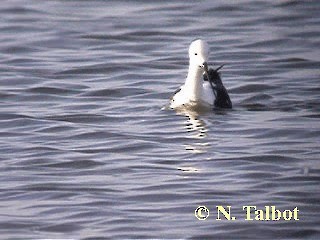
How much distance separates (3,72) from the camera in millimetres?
17734

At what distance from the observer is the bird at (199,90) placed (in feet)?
50.4

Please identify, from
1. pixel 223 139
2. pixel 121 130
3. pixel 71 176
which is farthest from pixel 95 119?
pixel 71 176

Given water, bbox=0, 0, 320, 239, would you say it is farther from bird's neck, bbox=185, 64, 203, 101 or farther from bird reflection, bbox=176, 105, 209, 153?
bird's neck, bbox=185, 64, 203, 101

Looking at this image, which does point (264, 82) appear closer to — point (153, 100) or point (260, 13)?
point (153, 100)

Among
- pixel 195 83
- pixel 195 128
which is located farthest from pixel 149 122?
pixel 195 83

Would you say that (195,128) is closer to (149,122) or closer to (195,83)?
(149,122)

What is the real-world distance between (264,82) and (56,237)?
678 centimetres

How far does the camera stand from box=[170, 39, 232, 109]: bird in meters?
15.4

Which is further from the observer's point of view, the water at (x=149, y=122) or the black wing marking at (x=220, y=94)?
the black wing marking at (x=220, y=94)

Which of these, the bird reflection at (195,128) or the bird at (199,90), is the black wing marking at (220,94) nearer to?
the bird at (199,90)

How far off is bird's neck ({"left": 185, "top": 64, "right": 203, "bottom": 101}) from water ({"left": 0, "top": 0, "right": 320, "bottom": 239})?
235mm

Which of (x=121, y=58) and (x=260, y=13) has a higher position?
(x=260, y=13)

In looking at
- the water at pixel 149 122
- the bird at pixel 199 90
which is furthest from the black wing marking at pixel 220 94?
the water at pixel 149 122

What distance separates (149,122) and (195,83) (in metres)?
0.82
